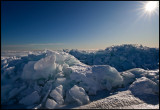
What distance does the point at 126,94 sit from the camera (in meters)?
3.88

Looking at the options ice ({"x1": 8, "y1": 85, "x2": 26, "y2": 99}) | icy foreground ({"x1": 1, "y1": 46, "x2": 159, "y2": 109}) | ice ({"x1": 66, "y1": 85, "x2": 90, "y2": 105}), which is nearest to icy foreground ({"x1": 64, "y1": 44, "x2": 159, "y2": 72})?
icy foreground ({"x1": 1, "y1": 46, "x2": 159, "y2": 109})

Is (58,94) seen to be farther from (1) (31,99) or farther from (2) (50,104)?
(1) (31,99)

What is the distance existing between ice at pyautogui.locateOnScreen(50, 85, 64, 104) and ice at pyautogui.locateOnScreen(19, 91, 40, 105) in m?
0.40

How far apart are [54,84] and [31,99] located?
0.81 meters

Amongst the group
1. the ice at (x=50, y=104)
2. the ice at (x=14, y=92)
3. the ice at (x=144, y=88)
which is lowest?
the ice at (x=50, y=104)

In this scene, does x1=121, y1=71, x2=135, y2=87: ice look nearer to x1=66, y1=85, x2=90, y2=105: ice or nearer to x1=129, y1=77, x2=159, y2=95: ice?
x1=129, y1=77, x2=159, y2=95: ice

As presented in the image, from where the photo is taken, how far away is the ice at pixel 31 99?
3.40 m

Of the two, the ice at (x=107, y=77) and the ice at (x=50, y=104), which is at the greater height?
the ice at (x=107, y=77)

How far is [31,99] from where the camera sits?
3.43m

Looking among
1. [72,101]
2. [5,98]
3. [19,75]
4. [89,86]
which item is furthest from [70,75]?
[5,98]

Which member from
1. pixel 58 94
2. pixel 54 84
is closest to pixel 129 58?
pixel 54 84

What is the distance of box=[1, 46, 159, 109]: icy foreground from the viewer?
346cm

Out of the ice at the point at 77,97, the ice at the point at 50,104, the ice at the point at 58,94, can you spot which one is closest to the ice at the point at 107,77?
the ice at the point at 77,97

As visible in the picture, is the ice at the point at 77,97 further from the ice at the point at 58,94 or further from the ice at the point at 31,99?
the ice at the point at 31,99
